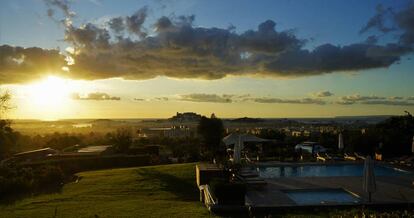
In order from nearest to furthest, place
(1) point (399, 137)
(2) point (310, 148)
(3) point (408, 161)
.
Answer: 1. (3) point (408, 161)
2. (1) point (399, 137)
3. (2) point (310, 148)

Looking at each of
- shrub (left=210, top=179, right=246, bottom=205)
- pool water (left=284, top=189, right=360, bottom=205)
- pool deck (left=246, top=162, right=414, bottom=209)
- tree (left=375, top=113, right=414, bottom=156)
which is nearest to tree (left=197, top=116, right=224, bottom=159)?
tree (left=375, top=113, right=414, bottom=156)

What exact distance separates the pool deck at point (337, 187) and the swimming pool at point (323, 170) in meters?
Answer: 2.39

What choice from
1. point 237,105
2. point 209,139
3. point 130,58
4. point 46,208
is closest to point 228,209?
point 46,208

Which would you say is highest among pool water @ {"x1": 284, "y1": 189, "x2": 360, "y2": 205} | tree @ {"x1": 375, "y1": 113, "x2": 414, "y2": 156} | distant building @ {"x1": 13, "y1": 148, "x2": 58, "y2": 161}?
tree @ {"x1": 375, "y1": 113, "x2": 414, "y2": 156}

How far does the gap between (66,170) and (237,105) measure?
122ft

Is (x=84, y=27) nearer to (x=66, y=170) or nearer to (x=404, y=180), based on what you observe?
(x=66, y=170)

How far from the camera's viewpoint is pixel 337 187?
15109 mm

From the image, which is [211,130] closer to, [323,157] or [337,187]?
[323,157]

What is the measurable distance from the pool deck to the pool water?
23 cm

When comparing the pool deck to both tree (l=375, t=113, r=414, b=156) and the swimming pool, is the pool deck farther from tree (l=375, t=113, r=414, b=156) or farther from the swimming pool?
tree (l=375, t=113, r=414, b=156)

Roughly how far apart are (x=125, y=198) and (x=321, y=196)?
6231 mm

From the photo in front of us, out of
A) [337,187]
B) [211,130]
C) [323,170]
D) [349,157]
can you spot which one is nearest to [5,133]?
[211,130]

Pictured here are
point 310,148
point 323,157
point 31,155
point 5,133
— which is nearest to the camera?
point 323,157

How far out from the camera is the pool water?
1316cm
